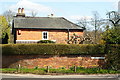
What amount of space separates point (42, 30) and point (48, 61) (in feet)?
31.5

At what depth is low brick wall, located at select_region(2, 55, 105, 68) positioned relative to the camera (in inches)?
996

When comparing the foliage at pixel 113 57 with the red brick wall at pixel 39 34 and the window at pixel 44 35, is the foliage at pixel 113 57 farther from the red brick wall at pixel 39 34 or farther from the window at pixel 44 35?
the window at pixel 44 35

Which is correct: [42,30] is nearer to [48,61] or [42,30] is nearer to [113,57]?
[48,61]

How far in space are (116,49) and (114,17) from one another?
19.8m

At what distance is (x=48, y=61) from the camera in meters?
25.5

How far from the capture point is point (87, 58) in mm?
25828

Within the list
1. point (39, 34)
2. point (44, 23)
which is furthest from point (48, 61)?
point (44, 23)

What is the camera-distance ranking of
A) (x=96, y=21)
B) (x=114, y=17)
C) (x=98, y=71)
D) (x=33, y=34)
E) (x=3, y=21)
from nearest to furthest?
(x=98, y=71)
(x=33, y=34)
(x=114, y=17)
(x=3, y=21)
(x=96, y=21)

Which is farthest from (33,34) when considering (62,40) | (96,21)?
(96,21)

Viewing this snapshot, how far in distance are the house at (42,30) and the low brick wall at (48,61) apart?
8195mm

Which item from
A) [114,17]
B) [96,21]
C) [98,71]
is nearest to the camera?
[98,71]

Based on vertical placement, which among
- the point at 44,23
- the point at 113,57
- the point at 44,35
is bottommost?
the point at 113,57

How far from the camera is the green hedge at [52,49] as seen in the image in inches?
1000

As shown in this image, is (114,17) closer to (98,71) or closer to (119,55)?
(119,55)
